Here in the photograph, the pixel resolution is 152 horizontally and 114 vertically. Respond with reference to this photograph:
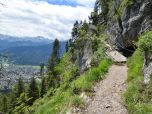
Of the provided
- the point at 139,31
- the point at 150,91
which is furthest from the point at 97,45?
the point at 150,91

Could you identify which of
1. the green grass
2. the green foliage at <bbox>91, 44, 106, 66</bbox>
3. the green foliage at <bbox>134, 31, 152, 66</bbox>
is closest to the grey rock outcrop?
the green foliage at <bbox>91, 44, 106, 66</bbox>

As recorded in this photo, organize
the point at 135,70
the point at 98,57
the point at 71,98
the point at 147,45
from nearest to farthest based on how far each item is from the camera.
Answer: the point at 147,45 → the point at 71,98 → the point at 135,70 → the point at 98,57

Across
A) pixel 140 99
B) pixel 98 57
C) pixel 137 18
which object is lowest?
pixel 140 99

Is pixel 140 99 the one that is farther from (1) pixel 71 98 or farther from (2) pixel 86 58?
(2) pixel 86 58

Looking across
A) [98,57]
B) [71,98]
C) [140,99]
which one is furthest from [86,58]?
[140,99]

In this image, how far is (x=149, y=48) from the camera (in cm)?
472

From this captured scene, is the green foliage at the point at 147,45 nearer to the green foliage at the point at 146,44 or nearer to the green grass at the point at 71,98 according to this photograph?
the green foliage at the point at 146,44

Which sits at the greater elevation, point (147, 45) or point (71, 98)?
point (147, 45)

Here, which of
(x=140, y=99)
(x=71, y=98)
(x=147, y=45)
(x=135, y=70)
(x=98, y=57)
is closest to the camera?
(x=140, y=99)

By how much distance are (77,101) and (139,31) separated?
37.3ft

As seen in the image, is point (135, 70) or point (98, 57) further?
point (98, 57)

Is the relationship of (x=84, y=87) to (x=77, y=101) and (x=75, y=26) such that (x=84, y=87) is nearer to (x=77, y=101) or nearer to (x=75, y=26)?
(x=77, y=101)

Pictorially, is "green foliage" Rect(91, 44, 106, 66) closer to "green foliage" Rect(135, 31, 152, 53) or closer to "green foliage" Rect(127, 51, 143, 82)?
"green foliage" Rect(127, 51, 143, 82)

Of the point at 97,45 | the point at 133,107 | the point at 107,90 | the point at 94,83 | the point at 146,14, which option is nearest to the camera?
the point at 133,107
